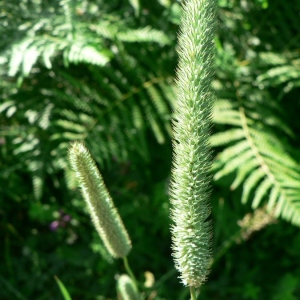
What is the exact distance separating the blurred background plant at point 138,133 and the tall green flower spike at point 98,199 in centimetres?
106

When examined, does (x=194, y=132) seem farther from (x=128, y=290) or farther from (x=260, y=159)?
(x=260, y=159)

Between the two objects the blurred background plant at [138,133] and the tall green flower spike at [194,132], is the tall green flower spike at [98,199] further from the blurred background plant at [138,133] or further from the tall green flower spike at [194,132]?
the blurred background plant at [138,133]

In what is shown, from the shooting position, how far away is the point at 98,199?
1446 millimetres

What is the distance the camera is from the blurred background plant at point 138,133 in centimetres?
271

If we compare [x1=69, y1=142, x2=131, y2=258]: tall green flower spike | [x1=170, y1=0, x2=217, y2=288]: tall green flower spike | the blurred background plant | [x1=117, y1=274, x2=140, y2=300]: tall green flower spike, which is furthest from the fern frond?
[x1=170, y1=0, x2=217, y2=288]: tall green flower spike

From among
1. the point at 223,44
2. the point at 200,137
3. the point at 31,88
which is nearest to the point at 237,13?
the point at 223,44

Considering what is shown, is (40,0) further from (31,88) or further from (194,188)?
(194,188)

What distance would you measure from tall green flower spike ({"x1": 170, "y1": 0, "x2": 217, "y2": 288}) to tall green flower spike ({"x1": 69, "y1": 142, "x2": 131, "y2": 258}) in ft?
0.89

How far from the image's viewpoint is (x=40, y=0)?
2.90m

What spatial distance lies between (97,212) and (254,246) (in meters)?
1.70

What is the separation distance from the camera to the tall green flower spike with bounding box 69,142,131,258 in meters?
1.31

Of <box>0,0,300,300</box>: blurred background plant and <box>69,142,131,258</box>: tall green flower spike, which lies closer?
<box>69,142,131,258</box>: tall green flower spike

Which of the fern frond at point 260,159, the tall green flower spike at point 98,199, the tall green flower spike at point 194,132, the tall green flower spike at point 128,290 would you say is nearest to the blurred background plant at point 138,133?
the fern frond at point 260,159

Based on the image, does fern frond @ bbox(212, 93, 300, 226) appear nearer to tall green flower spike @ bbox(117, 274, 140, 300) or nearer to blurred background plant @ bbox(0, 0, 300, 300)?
blurred background plant @ bbox(0, 0, 300, 300)
